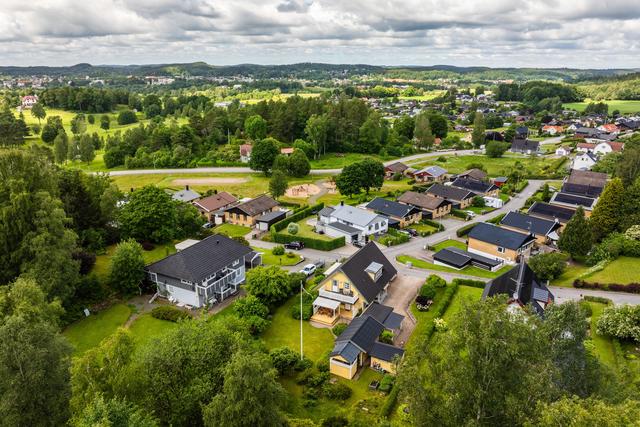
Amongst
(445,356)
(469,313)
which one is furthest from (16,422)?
(469,313)

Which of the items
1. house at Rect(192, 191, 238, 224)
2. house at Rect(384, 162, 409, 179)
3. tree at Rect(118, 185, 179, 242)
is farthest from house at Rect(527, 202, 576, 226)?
tree at Rect(118, 185, 179, 242)

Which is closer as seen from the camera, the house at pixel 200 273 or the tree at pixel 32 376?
the tree at pixel 32 376

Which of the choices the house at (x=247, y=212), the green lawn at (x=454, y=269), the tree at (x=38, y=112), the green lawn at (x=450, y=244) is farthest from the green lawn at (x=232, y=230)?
the tree at (x=38, y=112)

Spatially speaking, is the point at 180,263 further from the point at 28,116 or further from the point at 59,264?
the point at 28,116

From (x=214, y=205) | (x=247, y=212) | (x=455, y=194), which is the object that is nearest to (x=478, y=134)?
(x=455, y=194)

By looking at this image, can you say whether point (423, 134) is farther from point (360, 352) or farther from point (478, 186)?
point (360, 352)

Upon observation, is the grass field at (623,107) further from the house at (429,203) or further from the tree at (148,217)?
the tree at (148,217)
